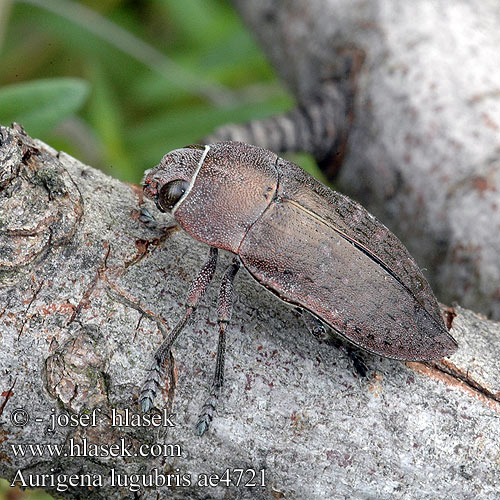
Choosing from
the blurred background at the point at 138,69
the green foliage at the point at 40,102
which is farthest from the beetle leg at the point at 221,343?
the blurred background at the point at 138,69

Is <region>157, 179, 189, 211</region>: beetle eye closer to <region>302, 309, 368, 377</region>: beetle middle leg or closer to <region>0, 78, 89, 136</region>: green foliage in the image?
<region>302, 309, 368, 377</region>: beetle middle leg

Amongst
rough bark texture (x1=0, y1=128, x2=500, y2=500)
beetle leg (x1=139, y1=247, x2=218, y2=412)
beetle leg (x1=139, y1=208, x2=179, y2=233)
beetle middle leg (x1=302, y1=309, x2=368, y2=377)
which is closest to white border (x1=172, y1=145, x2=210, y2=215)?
beetle leg (x1=139, y1=208, x2=179, y2=233)

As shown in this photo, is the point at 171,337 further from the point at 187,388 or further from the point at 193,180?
the point at 193,180

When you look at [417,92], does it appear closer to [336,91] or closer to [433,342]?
[336,91]

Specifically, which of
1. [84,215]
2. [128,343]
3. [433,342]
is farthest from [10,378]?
[433,342]

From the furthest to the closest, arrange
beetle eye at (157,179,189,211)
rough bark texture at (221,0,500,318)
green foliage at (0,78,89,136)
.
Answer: green foliage at (0,78,89,136) → rough bark texture at (221,0,500,318) → beetle eye at (157,179,189,211)

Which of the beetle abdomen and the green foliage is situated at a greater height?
the green foliage
